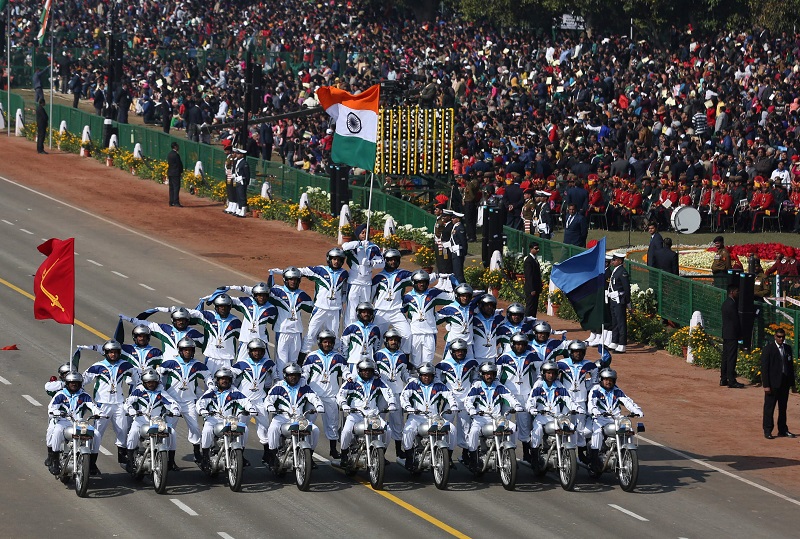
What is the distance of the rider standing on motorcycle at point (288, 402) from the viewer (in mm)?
26375

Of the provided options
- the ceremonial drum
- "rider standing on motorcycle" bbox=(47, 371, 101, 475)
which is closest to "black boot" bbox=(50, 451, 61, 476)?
"rider standing on motorcycle" bbox=(47, 371, 101, 475)

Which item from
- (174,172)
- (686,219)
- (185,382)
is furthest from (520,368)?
(174,172)

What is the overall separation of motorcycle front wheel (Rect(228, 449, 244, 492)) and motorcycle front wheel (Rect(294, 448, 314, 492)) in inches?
31.6

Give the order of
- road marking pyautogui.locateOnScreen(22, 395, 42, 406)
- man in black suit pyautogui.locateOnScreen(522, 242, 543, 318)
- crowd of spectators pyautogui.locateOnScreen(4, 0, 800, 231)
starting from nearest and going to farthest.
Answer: road marking pyautogui.locateOnScreen(22, 395, 42, 406), man in black suit pyautogui.locateOnScreen(522, 242, 543, 318), crowd of spectators pyautogui.locateOnScreen(4, 0, 800, 231)

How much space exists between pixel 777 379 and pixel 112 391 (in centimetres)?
1108

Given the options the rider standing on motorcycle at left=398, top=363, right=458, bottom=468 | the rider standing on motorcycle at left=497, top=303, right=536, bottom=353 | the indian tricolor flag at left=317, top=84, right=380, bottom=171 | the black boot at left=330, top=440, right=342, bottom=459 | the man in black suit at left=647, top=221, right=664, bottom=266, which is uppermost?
the indian tricolor flag at left=317, top=84, right=380, bottom=171

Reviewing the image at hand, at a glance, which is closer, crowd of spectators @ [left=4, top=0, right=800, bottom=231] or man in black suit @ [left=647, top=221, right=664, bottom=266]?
man in black suit @ [left=647, top=221, right=664, bottom=266]

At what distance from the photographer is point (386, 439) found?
86.9ft

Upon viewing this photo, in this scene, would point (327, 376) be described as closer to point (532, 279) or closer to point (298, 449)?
point (298, 449)

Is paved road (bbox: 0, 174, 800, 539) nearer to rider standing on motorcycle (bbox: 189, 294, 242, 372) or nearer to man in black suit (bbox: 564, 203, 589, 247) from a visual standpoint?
rider standing on motorcycle (bbox: 189, 294, 242, 372)

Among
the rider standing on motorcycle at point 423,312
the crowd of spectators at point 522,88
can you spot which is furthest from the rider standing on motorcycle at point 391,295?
the crowd of spectators at point 522,88

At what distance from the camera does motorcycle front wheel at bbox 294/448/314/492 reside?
26109 mm

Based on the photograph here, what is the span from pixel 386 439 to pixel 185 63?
171 ft

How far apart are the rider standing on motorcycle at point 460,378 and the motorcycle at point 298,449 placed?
2.20 metres
